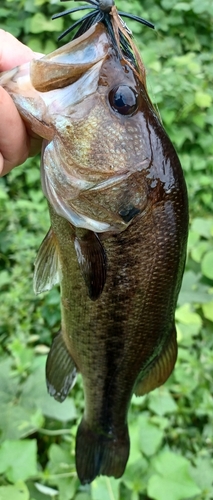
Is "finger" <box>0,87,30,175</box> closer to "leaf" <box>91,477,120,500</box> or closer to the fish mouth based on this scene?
the fish mouth

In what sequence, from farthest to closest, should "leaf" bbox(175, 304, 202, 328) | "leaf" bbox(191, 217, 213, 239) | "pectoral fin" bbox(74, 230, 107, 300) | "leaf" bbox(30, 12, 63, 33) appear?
"leaf" bbox(30, 12, 63, 33) → "leaf" bbox(191, 217, 213, 239) → "leaf" bbox(175, 304, 202, 328) → "pectoral fin" bbox(74, 230, 107, 300)

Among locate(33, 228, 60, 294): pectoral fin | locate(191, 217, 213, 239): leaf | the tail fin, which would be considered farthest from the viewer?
locate(191, 217, 213, 239): leaf

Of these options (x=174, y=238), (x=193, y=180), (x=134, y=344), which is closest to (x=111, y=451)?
(x=134, y=344)

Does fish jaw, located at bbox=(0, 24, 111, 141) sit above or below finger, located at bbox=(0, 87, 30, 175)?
above

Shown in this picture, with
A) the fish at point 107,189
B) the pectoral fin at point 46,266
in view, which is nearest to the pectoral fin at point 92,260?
the fish at point 107,189

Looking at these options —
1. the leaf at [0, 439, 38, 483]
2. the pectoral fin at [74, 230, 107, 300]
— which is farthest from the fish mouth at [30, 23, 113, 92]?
the leaf at [0, 439, 38, 483]

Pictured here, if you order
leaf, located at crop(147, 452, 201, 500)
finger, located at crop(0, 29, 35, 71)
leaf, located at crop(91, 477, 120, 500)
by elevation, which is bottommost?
leaf, located at crop(147, 452, 201, 500)

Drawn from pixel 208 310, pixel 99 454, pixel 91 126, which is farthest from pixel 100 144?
pixel 208 310
